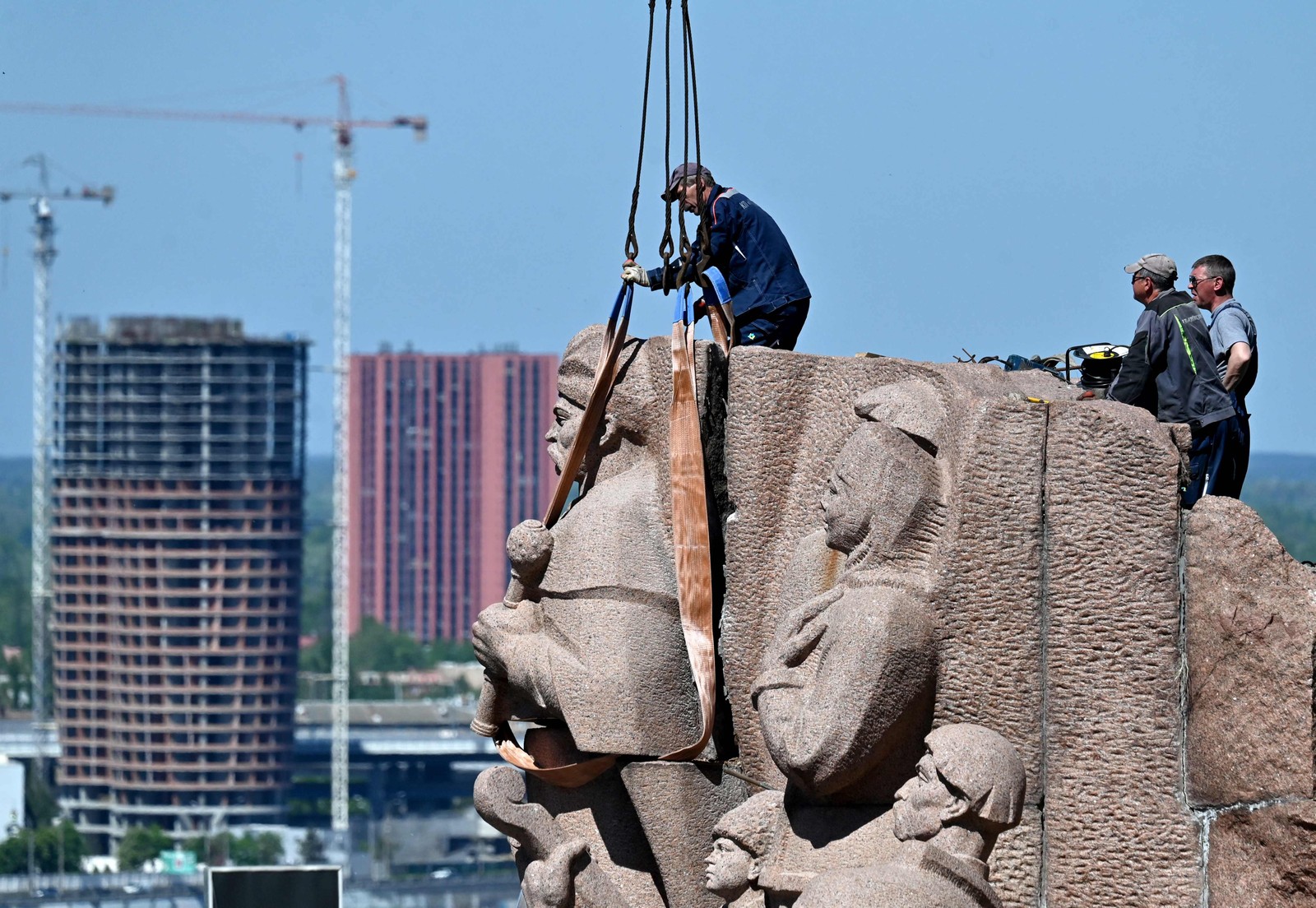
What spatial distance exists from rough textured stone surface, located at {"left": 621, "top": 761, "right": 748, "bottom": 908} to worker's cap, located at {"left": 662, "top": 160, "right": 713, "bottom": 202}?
Result: 2.34m

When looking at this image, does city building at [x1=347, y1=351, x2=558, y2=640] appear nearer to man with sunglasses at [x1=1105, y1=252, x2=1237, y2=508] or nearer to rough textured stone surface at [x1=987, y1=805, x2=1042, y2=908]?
man with sunglasses at [x1=1105, y1=252, x2=1237, y2=508]

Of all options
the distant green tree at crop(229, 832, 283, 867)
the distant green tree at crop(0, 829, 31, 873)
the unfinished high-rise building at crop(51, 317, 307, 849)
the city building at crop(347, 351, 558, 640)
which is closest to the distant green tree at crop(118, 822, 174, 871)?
the unfinished high-rise building at crop(51, 317, 307, 849)

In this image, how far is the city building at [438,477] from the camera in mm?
150250

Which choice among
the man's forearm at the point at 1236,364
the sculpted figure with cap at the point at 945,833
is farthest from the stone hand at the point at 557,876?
the man's forearm at the point at 1236,364

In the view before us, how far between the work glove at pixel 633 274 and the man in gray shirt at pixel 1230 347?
7.36 ft

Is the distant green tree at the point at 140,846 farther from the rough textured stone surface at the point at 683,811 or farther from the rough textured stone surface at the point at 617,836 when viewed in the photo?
the rough textured stone surface at the point at 683,811

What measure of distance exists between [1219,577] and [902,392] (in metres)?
1.28

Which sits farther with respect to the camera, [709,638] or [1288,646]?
[709,638]

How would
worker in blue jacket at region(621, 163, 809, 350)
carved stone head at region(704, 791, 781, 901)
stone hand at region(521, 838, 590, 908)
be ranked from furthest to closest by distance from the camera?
worker in blue jacket at region(621, 163, 809, 350) < stone hand at region(521, 838, 590, 908) < carved stone head at region(704, 791, 781, 901)

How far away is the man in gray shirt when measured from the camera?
9.98 meters

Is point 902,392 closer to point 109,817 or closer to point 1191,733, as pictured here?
point 1191,733

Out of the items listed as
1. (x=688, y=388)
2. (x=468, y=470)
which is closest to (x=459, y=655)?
(x=468, y=470)

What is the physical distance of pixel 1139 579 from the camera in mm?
8742

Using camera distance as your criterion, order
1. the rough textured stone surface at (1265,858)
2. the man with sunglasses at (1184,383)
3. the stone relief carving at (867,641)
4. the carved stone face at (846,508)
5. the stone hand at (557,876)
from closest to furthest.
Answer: the rough textured stone surface at (1265,858), the stone relief carving at (867,641), the carved stone face at (846,508), the man with sunglasses at (1184,383), the stone hand at (557,876)
